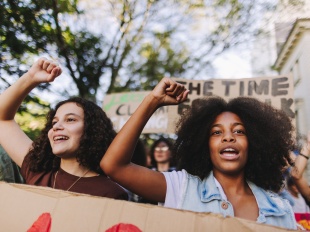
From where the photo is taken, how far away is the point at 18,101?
1.86m

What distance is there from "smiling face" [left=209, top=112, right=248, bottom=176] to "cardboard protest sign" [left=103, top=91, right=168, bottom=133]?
3181 millimetres

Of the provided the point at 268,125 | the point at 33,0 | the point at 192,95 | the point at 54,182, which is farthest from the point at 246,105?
the point at 33,0

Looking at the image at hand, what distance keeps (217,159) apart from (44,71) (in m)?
0.91

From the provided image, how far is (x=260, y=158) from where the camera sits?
1.75 m

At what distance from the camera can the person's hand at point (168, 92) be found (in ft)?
4.68

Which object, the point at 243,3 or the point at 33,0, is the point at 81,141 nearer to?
the point at 33,0

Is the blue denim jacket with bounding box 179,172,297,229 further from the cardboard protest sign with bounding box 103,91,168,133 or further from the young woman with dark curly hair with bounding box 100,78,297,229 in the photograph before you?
the cardboard protest sign with bounding box 103,91,168,133

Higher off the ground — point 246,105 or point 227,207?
point 246,105

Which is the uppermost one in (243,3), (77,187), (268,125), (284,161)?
(243,3)

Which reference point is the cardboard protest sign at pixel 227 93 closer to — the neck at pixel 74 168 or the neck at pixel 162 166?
the neck at pixel 162 166

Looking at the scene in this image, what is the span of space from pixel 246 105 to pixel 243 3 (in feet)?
21.0

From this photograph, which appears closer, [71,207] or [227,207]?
[71,207]

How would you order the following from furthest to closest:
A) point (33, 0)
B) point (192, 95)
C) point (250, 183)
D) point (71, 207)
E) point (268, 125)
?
1. point (192, 95)
2. point (33, 0)
3. point (268, 125)
4. point (250, 183)
5. point (71, 207)

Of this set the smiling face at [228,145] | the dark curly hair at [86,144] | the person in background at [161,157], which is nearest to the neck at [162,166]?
the person in background at [161,157]
